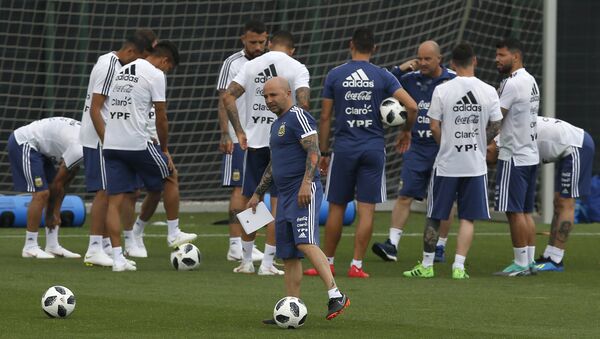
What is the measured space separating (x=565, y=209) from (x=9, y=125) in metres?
8.98

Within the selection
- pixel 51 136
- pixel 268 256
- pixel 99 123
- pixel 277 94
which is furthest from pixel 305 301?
pixel 51 136

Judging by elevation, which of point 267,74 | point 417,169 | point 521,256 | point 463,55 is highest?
point 463,55

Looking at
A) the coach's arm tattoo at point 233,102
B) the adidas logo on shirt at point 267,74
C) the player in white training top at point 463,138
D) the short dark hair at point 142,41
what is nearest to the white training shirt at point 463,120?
the player in white training top at point 463,138

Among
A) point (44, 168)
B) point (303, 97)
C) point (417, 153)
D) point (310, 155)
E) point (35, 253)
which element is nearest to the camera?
point (310, 155)

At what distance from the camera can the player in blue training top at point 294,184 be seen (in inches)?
368

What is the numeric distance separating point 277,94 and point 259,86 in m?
3.09

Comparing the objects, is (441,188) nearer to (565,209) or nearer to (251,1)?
(565,209)

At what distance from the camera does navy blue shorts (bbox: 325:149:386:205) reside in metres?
12.3

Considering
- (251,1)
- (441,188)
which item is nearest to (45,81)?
(251,1)

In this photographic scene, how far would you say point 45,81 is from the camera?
19.7 metres

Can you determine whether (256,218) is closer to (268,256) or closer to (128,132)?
(268,256)

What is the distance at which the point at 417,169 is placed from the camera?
1397cm

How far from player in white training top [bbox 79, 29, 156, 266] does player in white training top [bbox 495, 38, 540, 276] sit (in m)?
3.25

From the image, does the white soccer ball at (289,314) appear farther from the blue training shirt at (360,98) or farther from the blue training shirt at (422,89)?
the blue training shirt at (422,89)
